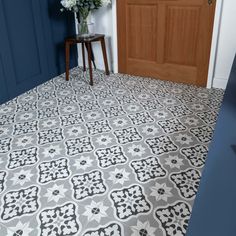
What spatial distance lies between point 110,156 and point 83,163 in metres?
0.19

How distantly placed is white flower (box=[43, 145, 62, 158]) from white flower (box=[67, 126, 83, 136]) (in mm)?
193

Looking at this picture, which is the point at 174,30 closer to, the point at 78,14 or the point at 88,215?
the point at 78,14

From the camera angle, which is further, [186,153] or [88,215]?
[186,153]

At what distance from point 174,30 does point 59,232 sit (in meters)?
2.28

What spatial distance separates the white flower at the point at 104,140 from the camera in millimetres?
2092

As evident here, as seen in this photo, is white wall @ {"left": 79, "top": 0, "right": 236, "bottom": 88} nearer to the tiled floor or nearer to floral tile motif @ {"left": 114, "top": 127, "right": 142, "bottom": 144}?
the tiled floor

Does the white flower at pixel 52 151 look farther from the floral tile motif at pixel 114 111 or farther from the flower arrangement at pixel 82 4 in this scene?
the flower arrangement at pixel 82 4

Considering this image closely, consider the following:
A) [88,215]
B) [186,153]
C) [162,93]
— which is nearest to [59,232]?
[88,215]

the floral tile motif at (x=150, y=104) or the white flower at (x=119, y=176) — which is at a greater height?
the floral tile motif at (x=150, y=104)

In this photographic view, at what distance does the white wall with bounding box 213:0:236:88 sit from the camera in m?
2.62

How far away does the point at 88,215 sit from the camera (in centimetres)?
148

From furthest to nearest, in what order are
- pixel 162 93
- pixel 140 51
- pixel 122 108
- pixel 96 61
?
pixel 96 61, pixel 140 51, pixel 162 93, pixel 122 108

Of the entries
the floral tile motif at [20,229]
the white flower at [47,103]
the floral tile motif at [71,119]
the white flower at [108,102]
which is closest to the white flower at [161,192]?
the floral tile motif at [20,229]

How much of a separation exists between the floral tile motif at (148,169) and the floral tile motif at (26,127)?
92 centimetres
